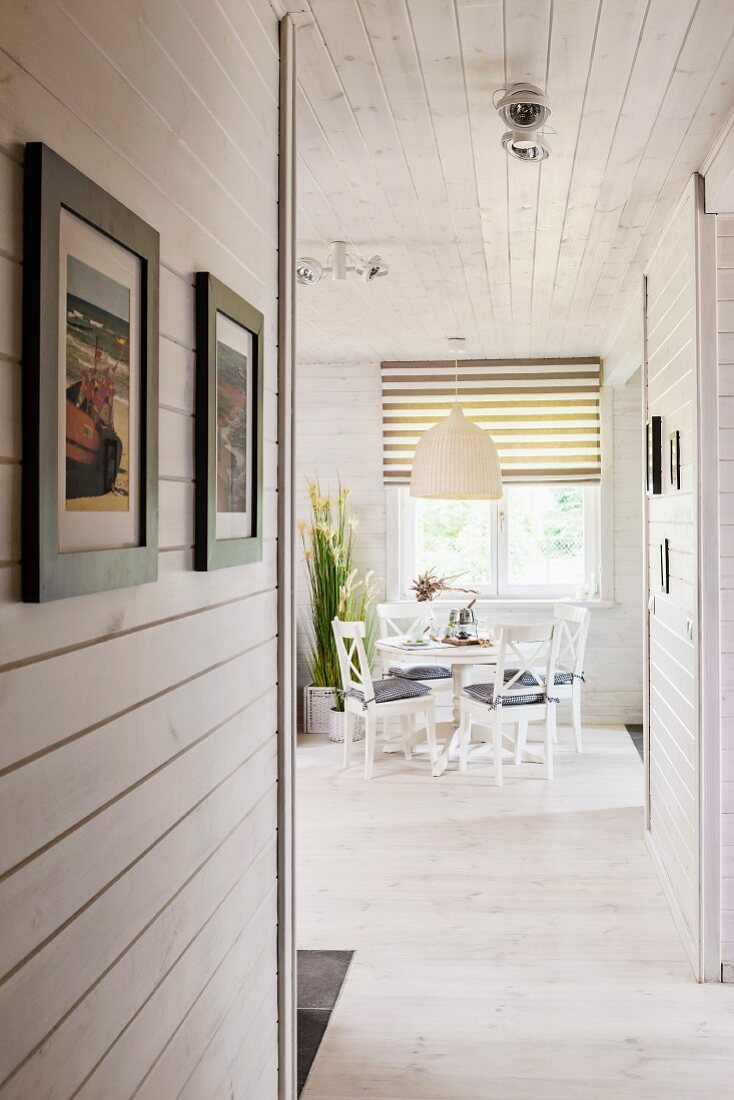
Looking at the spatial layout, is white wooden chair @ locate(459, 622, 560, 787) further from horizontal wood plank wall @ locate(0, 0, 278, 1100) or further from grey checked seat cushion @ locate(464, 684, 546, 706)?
horizontal wood plank wall @ locate(0, 0, 278, 1100)

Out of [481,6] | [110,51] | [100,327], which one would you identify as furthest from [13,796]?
[481,6]

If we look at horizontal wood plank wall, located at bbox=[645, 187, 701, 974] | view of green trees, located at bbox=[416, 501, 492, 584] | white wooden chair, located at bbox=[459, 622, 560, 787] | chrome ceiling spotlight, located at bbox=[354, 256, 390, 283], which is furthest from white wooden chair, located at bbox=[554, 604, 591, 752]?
chrome ceiling spotlight, located at bbox=[354, 256, 390, 283]

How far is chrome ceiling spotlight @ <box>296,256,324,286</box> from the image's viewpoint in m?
4.10

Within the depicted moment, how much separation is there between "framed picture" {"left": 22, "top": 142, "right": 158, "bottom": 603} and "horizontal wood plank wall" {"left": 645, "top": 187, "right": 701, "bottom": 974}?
7.56 feet

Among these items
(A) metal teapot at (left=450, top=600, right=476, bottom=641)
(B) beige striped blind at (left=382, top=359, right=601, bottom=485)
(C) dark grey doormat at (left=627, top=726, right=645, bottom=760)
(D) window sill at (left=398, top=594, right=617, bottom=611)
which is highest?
(B) beige striped blind at (left=382, top=359, right=601, bottom=485)

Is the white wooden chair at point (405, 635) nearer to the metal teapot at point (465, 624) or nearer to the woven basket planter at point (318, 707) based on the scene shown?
the metal teapot at point (465, 624)

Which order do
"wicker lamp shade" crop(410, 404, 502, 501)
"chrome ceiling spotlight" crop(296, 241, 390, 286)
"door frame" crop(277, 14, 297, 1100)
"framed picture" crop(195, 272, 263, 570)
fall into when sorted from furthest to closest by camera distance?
"wicker lamp shade" crop(410, 404, 502, 501)
"chrome ceiling spotlight" crop(296, 241, 390, 286)
"door frame" crop(277, 14, 297, 1100)
"framed picture" crop(195, 272, 263, 570)

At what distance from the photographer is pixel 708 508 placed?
3115 millimetres

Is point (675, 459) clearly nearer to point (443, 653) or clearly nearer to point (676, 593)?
point (676, 593)

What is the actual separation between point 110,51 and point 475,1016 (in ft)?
8.81

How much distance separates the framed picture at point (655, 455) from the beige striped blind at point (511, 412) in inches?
108

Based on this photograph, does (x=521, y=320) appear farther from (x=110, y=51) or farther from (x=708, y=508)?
(x=110, y=51)

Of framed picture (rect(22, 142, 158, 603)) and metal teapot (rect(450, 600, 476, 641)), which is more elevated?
framed picture (rect(22, 142, 158, 603))

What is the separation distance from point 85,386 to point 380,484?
595 centimetres
